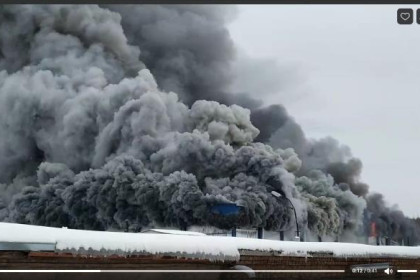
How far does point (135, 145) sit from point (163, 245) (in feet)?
9.05

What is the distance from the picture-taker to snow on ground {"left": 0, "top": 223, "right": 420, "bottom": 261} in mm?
6758

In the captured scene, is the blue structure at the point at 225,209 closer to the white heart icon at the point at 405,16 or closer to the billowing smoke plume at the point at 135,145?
the billowing smoke plume at the point at 135,145

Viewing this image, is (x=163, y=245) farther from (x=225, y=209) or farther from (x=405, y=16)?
(x=405, y=16)

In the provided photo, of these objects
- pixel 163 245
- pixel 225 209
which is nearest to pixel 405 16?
pixel 163 245

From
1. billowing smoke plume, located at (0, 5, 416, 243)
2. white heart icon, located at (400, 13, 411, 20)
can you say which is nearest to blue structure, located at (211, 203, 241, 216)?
billowing smoke plume, located at (0, 5, 416, 243)

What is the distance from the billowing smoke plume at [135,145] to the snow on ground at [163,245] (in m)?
0.94

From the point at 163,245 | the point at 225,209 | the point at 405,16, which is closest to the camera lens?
the point at 405,16

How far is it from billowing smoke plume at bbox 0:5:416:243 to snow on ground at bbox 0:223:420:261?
36.9 inches

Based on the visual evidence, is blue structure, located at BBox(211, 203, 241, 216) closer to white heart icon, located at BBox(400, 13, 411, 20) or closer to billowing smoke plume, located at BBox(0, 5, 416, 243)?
billowing smoke plume, located at BBox(0, 5, 416, 243)

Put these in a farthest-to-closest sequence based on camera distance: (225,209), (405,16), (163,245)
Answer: (225,209) → (163,245) → (405,16)

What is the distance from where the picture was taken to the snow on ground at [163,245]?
22.2 feet

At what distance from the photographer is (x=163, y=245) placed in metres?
7.53

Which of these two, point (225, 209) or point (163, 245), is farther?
point (225, 209)

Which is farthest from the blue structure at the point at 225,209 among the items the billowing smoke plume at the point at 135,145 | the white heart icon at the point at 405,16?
the white heart icon at the point at 405,16
